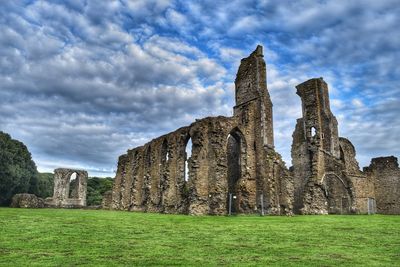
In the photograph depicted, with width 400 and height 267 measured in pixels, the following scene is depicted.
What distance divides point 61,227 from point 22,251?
12.4 ft

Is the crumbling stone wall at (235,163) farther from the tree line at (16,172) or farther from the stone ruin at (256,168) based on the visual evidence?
the tree line at (16,172)

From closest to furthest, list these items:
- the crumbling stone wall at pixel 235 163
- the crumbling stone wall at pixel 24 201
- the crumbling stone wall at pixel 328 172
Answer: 1. the crumbling stone wall at pixel 235 163
2. the crumbling stone wall at pixel 328 172
3. the crumbling stone wall at pixel 24 201

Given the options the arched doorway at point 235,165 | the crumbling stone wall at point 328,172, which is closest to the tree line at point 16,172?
the arched doorway at point 235,165

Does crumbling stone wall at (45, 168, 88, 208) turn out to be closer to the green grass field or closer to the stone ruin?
the stone ruin

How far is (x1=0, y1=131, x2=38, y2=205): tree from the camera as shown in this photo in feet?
123

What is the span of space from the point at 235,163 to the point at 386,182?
46.8 ft

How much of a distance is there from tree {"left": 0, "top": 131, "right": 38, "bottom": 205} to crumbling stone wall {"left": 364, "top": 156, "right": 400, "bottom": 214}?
3625 centimetres

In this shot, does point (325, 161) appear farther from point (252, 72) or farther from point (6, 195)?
point (6, 195)

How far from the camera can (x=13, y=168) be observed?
38.3 m

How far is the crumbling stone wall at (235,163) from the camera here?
1947 cm

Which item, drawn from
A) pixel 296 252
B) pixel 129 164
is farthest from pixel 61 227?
pixel 129 164

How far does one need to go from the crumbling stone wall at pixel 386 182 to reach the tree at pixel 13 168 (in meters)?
36.2

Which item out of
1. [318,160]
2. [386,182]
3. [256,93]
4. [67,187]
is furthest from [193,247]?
[67,187]

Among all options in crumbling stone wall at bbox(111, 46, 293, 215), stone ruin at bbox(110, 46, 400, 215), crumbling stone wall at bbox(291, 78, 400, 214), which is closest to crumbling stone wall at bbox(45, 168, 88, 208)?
stone ruin at bbox(110, 46, 400, 215)
